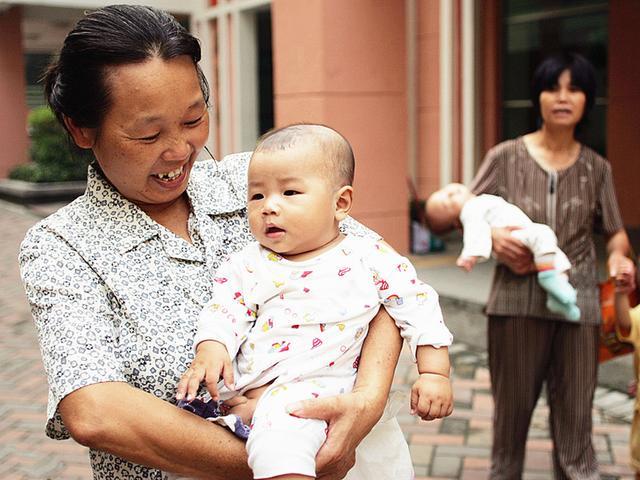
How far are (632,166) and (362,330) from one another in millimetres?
7839

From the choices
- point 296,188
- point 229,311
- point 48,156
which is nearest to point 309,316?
point 229,311

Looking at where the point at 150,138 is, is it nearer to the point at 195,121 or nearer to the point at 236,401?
the point at 195,121

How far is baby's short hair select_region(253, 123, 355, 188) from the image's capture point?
1.91 meters

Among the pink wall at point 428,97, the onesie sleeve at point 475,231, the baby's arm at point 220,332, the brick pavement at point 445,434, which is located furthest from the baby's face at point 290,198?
the pink wall at point 428,97

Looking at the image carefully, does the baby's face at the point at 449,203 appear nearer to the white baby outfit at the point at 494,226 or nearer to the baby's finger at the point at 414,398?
the white baby outfit at the point at 494,226

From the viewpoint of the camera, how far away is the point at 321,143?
1.91 metres

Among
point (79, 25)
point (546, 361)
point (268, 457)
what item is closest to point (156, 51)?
point (79, 25)

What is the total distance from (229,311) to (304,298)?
17 cm

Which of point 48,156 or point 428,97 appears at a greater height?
point 428,97

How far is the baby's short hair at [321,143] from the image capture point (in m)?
1.91

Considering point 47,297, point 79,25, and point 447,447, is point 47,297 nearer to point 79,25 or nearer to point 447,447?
point 79,25

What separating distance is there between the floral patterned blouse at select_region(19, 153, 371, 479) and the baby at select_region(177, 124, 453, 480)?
81 mm

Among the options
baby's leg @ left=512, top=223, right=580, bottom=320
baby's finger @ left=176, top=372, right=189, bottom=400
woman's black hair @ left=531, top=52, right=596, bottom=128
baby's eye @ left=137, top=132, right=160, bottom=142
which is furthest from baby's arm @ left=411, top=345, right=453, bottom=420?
woman's black hair @ left=531, top=52, right=596, bottom=128

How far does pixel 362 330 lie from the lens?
189 cm
